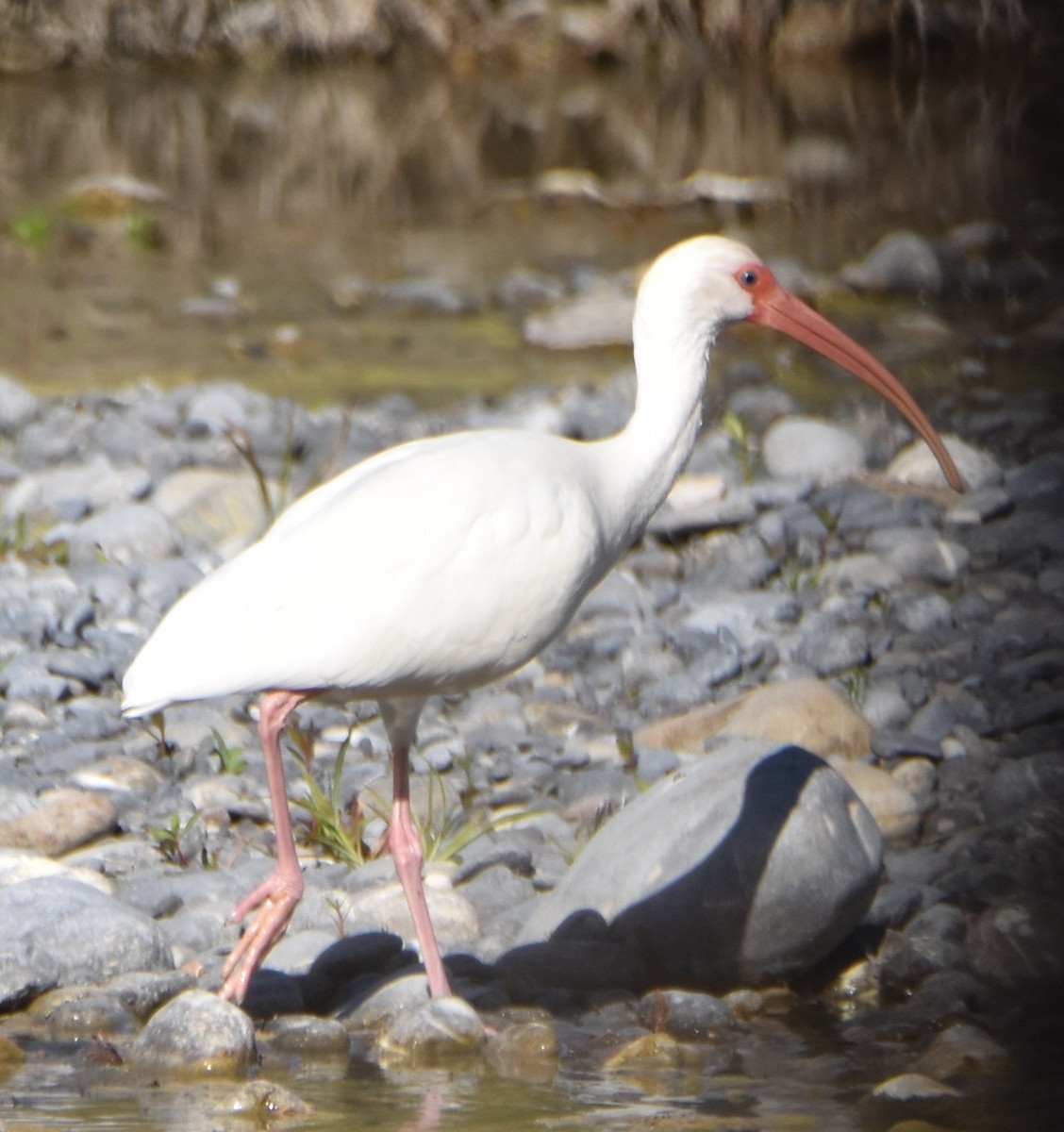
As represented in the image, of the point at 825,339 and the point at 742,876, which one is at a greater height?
the point at 825,339

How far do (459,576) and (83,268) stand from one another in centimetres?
994

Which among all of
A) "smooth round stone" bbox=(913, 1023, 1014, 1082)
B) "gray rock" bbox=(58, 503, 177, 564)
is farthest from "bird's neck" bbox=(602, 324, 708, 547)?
"gray rock" bbox=(58, 503, 177, 564)

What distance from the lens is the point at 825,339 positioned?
5125 millimetres

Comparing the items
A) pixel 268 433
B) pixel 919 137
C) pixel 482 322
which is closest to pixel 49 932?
pixel 268 433

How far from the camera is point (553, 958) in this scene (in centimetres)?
441

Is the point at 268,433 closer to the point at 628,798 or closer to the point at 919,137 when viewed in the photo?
the point at 628,798

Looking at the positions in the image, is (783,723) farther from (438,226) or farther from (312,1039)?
(438,226)

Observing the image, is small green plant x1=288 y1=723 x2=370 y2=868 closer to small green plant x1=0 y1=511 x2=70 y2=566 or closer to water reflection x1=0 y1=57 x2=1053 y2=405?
small green plant x1=0 y1=511 x2=70 y2=566

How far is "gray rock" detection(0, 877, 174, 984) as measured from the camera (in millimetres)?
4266

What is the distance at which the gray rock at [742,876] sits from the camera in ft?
14.3

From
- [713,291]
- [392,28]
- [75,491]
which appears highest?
[392,28]

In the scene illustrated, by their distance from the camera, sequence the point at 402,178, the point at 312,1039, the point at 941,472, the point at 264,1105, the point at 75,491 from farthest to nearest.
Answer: the point at 402,178
the point at 941,472
the point at 75,491
the point at 312,1039
the point at 264,1105

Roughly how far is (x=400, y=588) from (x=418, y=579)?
0.04 metres

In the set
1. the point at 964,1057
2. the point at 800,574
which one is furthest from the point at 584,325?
the point at 964,1057
